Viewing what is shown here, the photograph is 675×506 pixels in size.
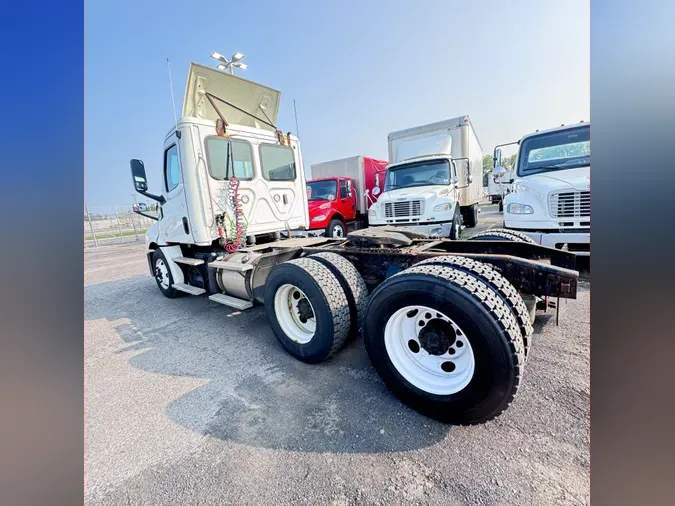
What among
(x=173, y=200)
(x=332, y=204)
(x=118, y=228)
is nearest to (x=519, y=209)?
(x=173, y=200)

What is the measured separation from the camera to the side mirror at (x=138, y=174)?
487 centimetres

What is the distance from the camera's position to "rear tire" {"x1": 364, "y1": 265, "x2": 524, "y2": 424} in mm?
1889

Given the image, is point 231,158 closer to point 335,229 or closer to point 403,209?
point 403,209

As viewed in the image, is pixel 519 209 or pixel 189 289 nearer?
pixel 189 289

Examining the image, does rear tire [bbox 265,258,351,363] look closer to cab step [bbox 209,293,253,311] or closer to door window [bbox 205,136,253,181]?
cab step [bbox 209,293,253,311]

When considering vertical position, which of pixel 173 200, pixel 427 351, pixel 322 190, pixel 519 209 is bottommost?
pixel 427 351

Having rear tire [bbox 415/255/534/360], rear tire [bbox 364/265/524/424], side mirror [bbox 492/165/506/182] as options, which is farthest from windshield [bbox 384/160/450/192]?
rear tire [bbox 364/265/524/424]

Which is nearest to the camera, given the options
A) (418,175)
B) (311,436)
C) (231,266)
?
(311,436)

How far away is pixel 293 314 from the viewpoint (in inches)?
136

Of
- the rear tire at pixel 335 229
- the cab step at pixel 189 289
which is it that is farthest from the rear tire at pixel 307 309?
the rear tire at pixel 335 229

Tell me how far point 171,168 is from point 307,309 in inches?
141

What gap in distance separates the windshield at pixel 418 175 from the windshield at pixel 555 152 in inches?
95.3

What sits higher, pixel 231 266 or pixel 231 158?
pixel 231 158
